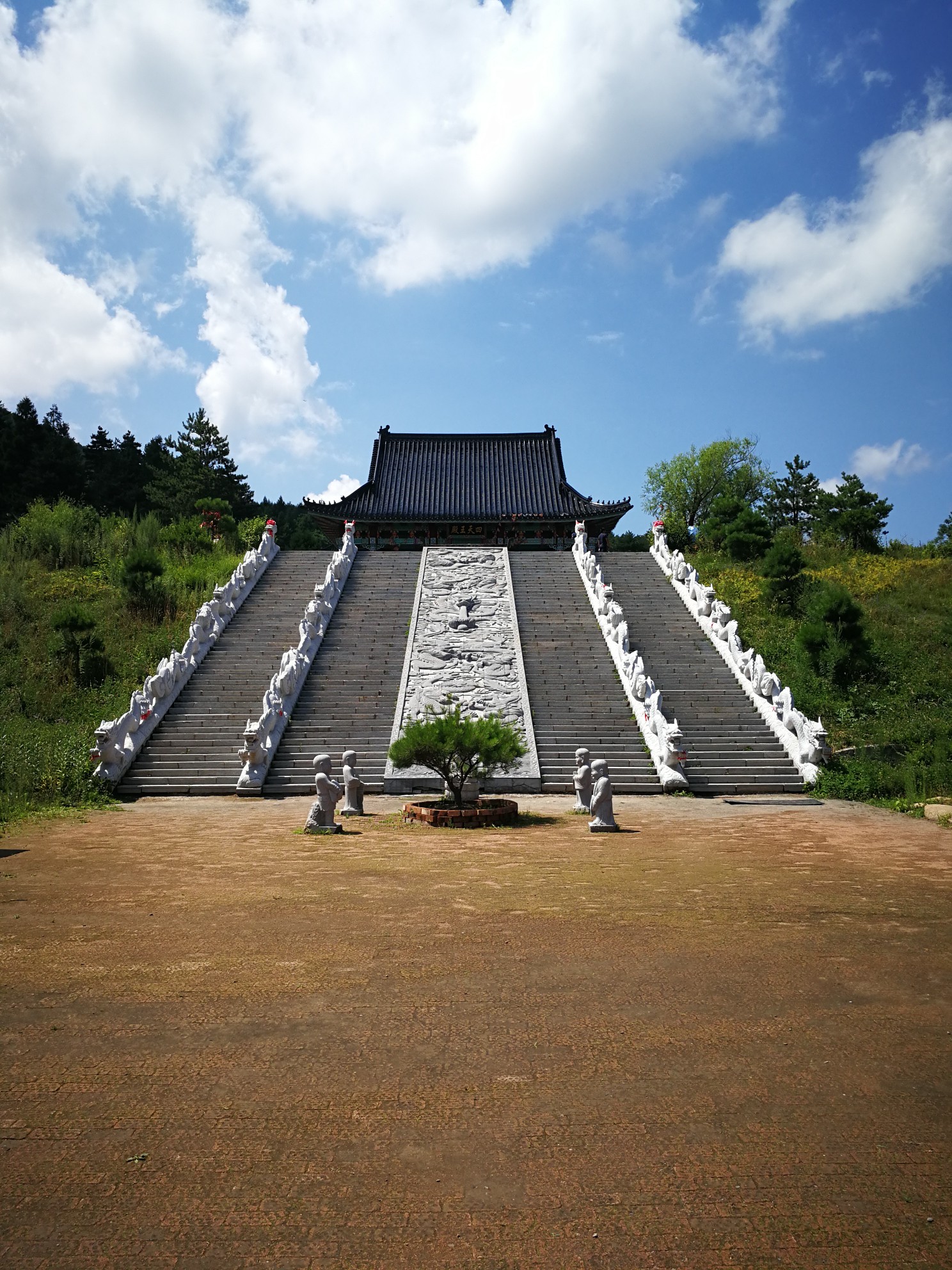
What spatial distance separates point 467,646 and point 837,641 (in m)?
7.26

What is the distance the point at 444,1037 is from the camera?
11.4ft

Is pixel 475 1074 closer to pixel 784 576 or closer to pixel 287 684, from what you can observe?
pixel 287 684

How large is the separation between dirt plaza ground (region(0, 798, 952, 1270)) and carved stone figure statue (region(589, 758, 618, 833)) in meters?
2.69

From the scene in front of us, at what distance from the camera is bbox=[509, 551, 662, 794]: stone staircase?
1312 cm

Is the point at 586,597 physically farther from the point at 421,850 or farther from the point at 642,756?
the point at 421,850

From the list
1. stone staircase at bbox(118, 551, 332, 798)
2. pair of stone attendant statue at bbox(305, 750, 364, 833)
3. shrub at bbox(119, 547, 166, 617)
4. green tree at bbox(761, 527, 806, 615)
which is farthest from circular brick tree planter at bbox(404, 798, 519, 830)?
green tree at bbox(761, 527, 806, 615)

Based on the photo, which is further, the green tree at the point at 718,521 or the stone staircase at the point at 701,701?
the green tree at the point at 718,521

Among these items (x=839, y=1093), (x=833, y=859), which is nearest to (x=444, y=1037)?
(x=839, y=1093)

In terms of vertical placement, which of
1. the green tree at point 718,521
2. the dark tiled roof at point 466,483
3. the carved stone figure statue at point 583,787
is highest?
the dark tiled roof at point 466,483

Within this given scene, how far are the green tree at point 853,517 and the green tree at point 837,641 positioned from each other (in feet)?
37.2

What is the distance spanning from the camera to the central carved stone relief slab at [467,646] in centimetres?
1488

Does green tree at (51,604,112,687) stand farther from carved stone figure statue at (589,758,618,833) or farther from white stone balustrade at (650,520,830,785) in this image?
white stone balustrade at (650,520,830,785)

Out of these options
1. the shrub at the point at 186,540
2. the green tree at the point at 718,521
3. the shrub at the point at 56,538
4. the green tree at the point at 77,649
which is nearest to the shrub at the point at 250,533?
the shrub at the point at 186,540

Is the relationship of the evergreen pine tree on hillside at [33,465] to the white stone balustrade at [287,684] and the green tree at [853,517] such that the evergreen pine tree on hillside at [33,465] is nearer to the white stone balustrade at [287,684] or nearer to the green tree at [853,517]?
the white stone balustrade at [287,684]
